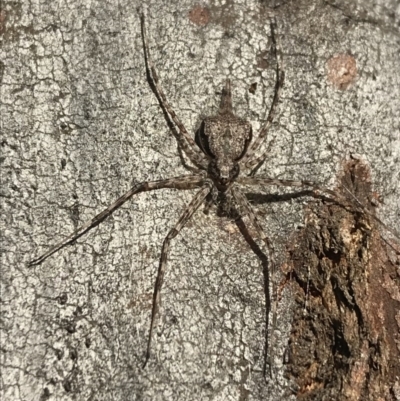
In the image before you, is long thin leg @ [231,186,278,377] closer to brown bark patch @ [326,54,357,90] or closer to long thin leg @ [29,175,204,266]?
long thin leg @ [29,175,204,266]

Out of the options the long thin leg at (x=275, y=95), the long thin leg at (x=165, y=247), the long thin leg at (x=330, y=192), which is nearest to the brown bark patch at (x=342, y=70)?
the long thin leg at (x=275, y=95)

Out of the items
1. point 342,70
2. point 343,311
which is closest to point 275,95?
point 342,70

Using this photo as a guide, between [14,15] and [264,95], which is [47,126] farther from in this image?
[264,95]

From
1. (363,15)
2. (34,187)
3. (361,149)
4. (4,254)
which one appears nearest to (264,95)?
(361,149)

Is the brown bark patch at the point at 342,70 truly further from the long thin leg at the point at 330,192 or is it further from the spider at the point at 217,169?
the long thin leg at the point at 330,192

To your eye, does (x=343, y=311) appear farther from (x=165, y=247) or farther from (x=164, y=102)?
(x=164, y=102)

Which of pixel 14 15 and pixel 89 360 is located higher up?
pixel 14 15

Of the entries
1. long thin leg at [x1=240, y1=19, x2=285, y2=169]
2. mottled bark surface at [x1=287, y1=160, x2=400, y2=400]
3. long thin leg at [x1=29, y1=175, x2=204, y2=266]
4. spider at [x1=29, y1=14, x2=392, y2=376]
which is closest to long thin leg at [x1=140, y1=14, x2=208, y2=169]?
spider at [x1=29, y1=14, x2=392, y2=376]
